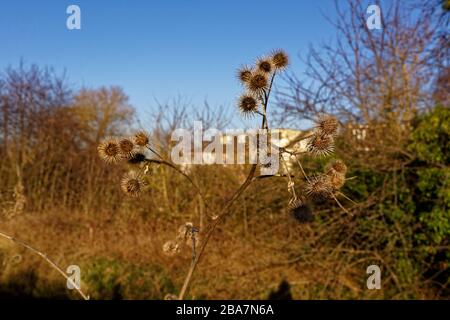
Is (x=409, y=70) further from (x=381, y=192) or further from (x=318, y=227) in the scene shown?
(x=318, y=227)

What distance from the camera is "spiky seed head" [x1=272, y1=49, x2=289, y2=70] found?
186 cm

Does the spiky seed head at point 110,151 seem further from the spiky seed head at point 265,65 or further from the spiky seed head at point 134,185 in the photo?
the spiky seed head at point 265,65

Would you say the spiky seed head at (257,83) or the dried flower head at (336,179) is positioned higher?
the spiky seed head at (257,83)

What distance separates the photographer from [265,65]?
1808 millimetres

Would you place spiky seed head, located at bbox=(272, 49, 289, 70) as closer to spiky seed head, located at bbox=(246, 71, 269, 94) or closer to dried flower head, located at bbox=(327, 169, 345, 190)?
spiky seed head, located at bbox=(246, 71, 269, 94)

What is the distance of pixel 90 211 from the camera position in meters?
10.1

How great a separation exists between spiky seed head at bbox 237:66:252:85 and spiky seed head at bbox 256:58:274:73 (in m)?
0.04

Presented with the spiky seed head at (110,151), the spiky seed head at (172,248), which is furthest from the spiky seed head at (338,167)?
the spiky seed head at (110,151)

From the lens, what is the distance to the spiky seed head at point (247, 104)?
178 centimetres

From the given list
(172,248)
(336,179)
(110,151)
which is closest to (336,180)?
(336,179)

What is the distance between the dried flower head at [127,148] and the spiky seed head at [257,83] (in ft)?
1.53

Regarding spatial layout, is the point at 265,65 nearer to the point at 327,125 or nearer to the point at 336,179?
the point at 327,125
